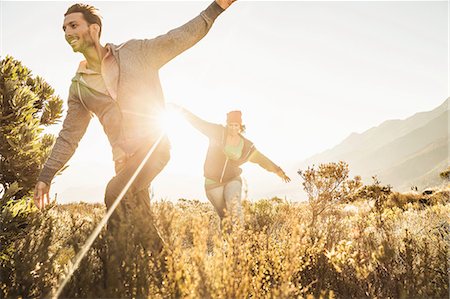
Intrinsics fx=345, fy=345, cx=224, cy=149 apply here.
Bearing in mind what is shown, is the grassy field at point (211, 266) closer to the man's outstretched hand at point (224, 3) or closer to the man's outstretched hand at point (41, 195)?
the man's outstretched hand at point (41, 195)

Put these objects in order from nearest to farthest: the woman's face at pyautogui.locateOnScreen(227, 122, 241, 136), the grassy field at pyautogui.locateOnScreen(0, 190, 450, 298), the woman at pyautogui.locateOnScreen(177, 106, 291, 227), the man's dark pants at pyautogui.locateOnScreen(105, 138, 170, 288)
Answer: the grassy field at pyautogui.locateOnScreen(0, 190, 450, 298)
the man's dark pants at pyautogui.locateOnScreen(105, 138, 170, 288)
the woman at pyautogui.locateOnScreen(177, 106, 291, 227)
the woman's face at pyautogui.locateOnScreen(227, 122, 241, 136)

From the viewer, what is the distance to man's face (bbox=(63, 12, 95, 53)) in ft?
9.98

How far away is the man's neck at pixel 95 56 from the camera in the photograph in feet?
10.3

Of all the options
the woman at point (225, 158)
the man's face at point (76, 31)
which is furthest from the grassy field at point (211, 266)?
the woman at point (225, 158)

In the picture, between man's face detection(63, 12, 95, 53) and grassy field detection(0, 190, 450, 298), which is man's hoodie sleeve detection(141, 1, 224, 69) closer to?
man's face detection(63, 12, 95, 53)

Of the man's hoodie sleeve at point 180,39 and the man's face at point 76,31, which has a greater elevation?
the man's face at point 76,31

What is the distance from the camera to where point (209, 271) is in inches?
78.4

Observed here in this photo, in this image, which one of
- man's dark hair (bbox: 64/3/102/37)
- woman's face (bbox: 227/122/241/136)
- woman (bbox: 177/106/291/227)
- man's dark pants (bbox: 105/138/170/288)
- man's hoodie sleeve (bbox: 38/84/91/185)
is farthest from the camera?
woman's face (bbox: 227/122/241/136)

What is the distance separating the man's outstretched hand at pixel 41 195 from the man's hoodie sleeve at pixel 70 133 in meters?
0.21

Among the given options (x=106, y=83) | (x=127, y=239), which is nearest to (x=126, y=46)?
(x=106, y=83)

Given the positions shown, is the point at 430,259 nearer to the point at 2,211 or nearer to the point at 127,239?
the point at 127,239

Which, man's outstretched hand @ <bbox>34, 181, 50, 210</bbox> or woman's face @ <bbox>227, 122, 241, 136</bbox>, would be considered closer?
man's outstretched hand @ <bbox>34, 181, 50, 210</bbox>

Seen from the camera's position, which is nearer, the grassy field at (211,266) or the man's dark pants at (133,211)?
the grassy field at (211,266)

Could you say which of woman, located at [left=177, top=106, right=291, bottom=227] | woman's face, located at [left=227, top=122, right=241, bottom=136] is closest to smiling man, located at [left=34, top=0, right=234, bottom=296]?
woman, located at [left=177, top=106, right=291, bottom=227]
